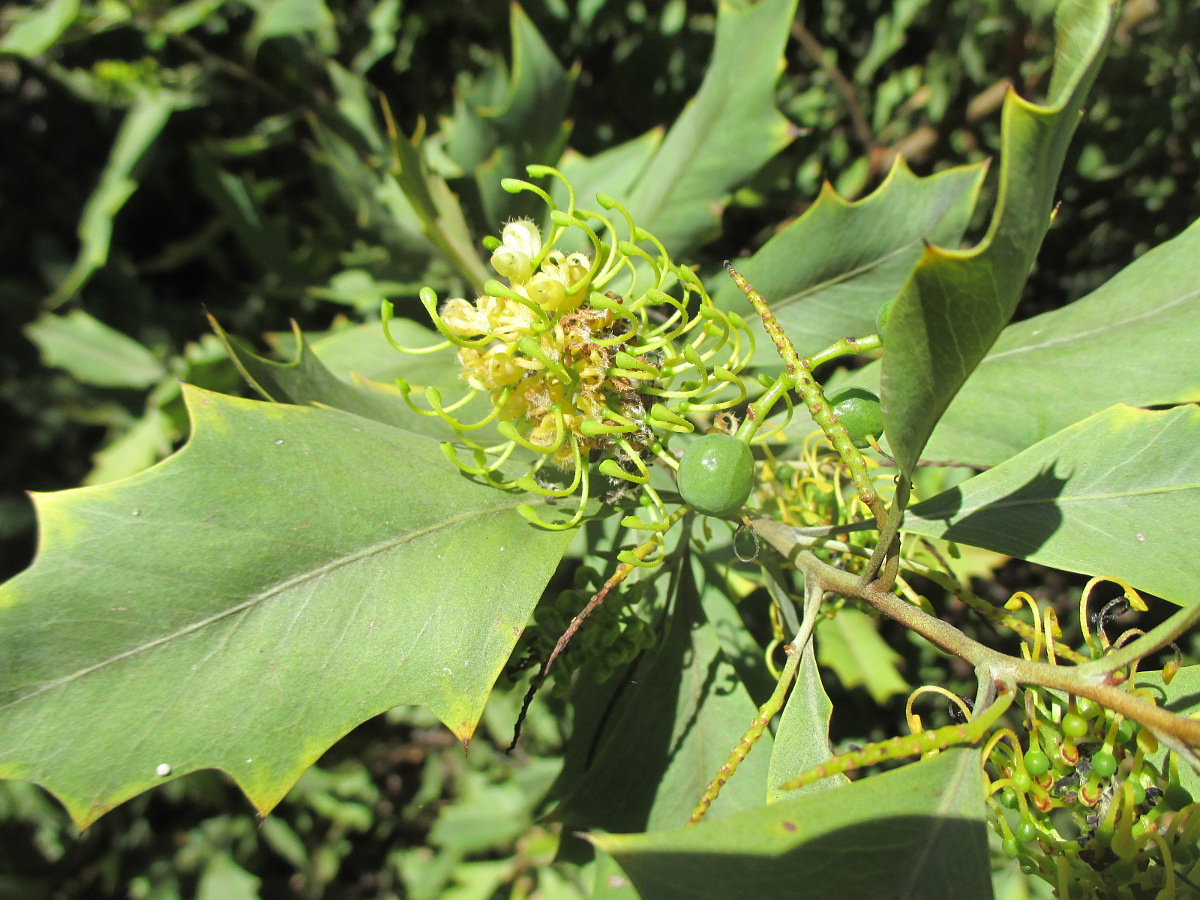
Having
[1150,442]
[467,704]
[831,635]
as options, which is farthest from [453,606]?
[831,635]

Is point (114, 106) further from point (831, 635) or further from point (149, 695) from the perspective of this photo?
point (831, 635)

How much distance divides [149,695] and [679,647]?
815 mm

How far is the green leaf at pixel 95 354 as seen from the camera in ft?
7.61

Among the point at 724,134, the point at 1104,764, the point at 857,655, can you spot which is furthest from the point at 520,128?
the point at 1104,764

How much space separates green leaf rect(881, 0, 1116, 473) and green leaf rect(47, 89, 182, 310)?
2.20 m

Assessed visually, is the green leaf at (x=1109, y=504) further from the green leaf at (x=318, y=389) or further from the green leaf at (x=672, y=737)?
the green leaf at (x=318, y=389)

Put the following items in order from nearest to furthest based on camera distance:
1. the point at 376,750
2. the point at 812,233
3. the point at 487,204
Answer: the point at 812,233 → the point at 487,204 → the point at 376,750

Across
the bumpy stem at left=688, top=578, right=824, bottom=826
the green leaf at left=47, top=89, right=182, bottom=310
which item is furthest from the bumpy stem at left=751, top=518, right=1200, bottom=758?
the green leaf at left=47, top=89, right=182, bottom=310

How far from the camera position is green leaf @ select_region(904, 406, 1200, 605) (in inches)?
35.4

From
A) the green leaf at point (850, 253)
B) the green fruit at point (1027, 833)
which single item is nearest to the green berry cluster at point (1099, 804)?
the green fruit at point (1027, 833)

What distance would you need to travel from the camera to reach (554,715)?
2250 millimetres

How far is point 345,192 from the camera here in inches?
82.0

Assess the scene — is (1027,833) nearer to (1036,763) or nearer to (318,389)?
(1036,763)

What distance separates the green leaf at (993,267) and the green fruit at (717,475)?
199 mm
